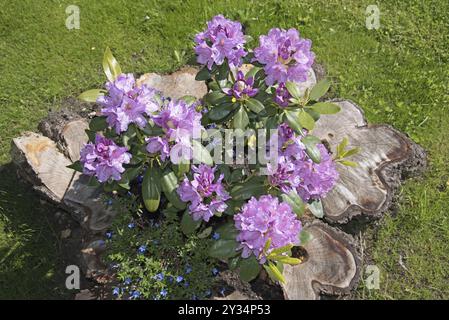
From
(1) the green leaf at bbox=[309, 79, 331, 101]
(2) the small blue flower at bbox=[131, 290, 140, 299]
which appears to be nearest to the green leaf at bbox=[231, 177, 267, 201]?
(1) the green leaf at bbox=[309, 79, 331, 101]

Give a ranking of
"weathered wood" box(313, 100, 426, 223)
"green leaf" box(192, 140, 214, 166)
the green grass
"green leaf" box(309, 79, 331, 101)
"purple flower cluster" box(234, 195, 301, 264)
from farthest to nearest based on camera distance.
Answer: the green grass → "weathered wood" box(313, 100, 426, 223) → "green leaf" box(309, 79, 331, 101) → "green leaf" box(192, 140, 214, 166) → "purple flower cluster" box(234, 195, 301, 264)

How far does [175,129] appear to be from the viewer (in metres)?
2.98

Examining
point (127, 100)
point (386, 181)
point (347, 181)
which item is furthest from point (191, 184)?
point (386, 181)

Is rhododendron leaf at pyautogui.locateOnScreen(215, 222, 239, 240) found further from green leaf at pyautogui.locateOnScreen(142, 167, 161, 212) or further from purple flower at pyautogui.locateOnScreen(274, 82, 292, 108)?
purple flower at pyautogui.locateOnScreen(274, 82, 292, 108)

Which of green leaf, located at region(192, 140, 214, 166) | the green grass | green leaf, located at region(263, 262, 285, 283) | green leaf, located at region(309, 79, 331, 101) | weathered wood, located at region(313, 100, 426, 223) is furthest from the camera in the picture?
the green grass

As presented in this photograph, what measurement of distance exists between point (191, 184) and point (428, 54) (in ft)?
11.0

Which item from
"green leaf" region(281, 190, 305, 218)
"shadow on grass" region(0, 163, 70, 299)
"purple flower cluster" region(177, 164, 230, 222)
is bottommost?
"shadow on grass" region(0, 163, 70, 299)

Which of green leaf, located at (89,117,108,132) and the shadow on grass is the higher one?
green leaf, located at (89,117,108,132)

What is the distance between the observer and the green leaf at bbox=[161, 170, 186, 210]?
3.34 meters

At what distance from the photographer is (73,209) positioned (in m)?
3.75

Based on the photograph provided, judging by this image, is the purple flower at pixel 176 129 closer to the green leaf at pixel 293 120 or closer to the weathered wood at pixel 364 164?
the green leaf at pixel 293 120

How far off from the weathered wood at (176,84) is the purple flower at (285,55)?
4.53ft
